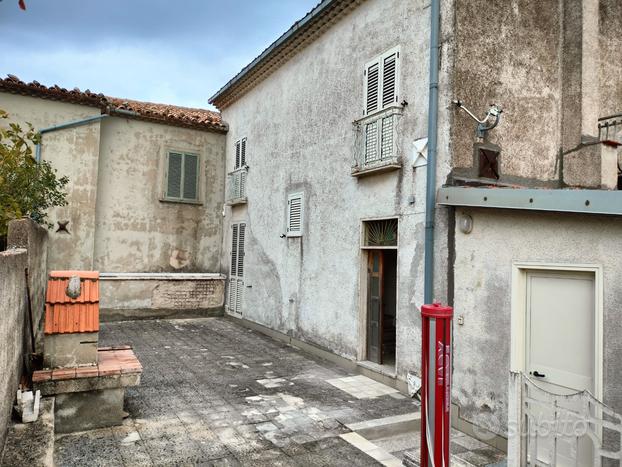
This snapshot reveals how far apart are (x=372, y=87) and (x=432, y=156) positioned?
86.8 inches

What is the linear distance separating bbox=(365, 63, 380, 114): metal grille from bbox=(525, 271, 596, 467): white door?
162 inches

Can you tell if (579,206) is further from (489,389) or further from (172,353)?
(172,353)

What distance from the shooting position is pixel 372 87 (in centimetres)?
803

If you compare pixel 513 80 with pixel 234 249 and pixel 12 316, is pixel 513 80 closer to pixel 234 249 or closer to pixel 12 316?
pixel 12 316

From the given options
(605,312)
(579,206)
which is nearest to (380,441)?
(605,312)

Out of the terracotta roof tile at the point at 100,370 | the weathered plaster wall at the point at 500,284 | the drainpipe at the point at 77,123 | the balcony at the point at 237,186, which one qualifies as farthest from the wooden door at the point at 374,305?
the drainpipe at the point at 77,123

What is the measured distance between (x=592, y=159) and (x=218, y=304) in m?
10.7

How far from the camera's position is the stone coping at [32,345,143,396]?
496 centimetres

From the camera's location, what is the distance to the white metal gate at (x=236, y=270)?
13.1 meters

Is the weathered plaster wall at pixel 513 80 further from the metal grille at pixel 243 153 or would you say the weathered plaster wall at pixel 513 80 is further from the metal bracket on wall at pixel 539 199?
the metal grille at pixel 243 153

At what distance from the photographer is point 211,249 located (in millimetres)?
14680

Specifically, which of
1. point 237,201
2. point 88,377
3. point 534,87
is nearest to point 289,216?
point 237,201

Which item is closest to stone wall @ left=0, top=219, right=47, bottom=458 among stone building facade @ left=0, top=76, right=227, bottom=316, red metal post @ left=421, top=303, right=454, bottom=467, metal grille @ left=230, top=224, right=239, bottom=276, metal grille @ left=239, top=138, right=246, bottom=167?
red metal post @ left=421, top=303, right=454, bottom=467

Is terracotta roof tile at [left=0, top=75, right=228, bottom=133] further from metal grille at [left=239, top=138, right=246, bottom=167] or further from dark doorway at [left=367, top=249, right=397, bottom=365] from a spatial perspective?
dark doorway at [left=367, top=249, right=397, bottom=365]
